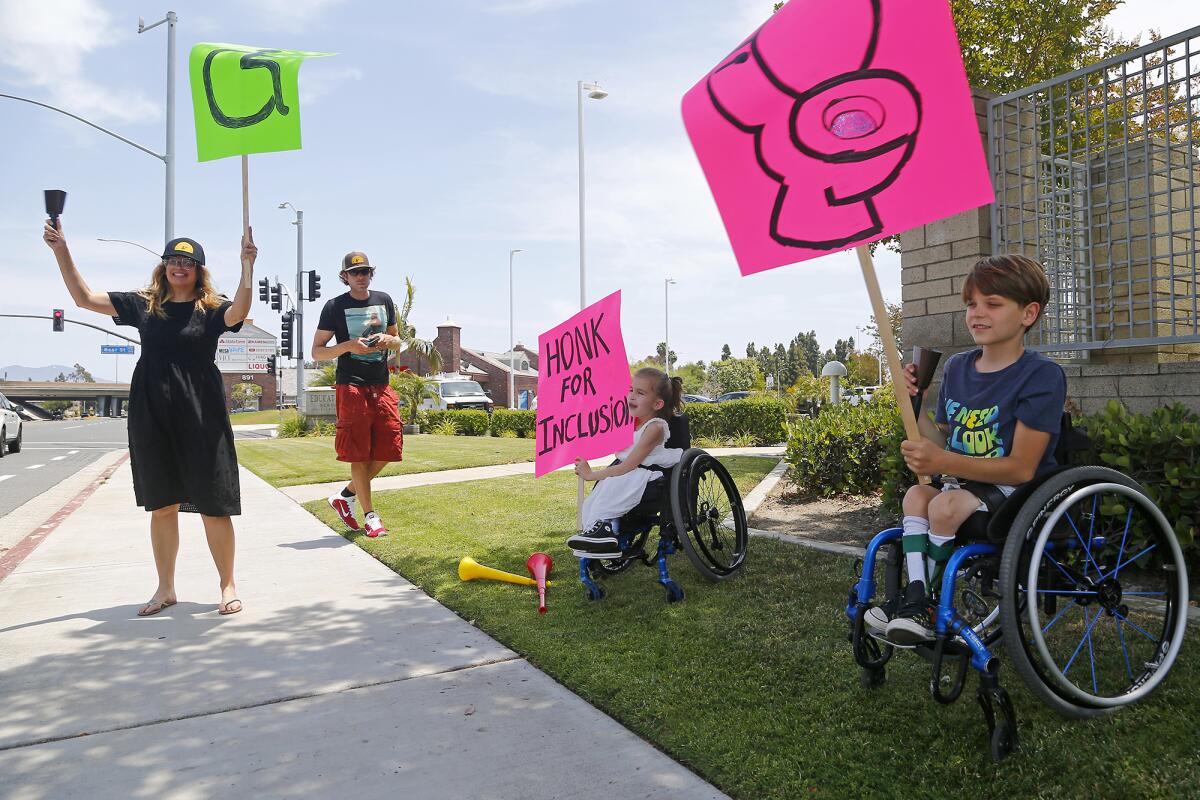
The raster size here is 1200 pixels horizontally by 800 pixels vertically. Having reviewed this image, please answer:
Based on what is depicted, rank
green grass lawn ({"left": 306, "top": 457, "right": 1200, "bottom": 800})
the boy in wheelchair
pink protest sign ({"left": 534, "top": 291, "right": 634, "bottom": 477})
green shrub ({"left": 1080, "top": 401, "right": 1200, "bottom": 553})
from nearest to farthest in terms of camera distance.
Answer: green grass lawn ({"left": 306, "top": 457, "right": 1200, "bottom": 800}) → the boy in wheelchair → green shrub ({"left": 1080, "top": 401, "right": 1200, "bottom": 553}) → pink protest sign ({"left": 534, "top": 291, "right": 634, "bottom": 477})

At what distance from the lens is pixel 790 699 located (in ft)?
9.45

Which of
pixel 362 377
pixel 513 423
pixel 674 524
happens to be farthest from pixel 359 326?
pixel 513 423

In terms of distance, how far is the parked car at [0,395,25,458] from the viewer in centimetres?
1822

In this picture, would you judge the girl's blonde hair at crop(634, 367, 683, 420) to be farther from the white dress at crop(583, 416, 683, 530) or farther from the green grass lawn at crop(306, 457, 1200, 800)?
the green grass lawn at crop(306, 457, 1200, 800)

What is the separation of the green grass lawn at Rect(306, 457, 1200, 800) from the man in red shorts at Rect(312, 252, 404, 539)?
5.20 ft

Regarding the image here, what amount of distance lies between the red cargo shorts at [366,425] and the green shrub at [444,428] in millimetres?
19957

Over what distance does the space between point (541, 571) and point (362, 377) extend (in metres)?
2.69

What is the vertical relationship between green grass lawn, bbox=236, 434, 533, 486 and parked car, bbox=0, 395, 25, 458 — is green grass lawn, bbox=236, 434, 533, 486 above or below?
below

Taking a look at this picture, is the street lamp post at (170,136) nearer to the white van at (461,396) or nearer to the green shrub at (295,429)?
the green shrub at (295,429)

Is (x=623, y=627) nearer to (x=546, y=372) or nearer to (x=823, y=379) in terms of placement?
(x=546, y=372)

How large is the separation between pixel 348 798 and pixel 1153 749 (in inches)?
89.5

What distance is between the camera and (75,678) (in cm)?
337

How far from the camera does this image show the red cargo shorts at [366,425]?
6332 mm

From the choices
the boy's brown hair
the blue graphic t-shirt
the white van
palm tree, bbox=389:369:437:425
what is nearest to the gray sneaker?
the blue graphic t-shirt
